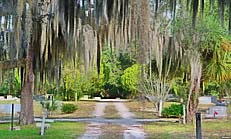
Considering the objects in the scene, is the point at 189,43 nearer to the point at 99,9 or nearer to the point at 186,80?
the point at 186,80

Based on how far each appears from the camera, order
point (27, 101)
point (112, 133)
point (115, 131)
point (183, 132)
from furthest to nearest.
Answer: point (27, 101) < point (115, 131) < point (183, 132) < point (112, 133)

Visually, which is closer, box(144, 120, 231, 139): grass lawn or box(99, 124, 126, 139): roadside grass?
box(99, 124, 126, 139): roadside grass

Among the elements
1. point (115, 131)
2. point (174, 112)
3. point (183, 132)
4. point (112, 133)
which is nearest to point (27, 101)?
point (115, 131)

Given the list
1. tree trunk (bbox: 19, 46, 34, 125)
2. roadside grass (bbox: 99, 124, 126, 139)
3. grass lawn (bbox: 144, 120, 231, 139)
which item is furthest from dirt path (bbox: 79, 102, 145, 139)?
tree trunk (bbox: 19, 46, 34, 125)

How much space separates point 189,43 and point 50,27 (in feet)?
15.1

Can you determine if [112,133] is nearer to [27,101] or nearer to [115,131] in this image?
[115,131]

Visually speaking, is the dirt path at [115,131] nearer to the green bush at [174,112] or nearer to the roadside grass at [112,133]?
the roadside grass at [112,133]

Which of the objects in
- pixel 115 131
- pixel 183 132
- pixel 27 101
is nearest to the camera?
pixel 183 132

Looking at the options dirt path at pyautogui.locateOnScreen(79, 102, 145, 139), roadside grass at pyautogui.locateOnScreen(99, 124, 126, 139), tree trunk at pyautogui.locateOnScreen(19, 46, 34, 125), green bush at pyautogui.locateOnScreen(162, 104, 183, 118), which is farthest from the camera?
green bush at pyautogui.locateOnScreen(162, 104, 183, 118)

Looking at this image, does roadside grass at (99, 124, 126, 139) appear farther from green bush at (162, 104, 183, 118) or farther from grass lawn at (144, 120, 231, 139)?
green bush at (162, 104, 183, 118)

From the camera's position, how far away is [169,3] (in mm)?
5219

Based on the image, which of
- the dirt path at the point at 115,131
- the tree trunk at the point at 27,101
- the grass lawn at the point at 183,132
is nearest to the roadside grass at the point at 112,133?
the dirt path at the point at 115,131

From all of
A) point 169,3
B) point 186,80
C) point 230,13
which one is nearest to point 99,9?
point 169,3

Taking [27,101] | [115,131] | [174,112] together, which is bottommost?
[174,112]
